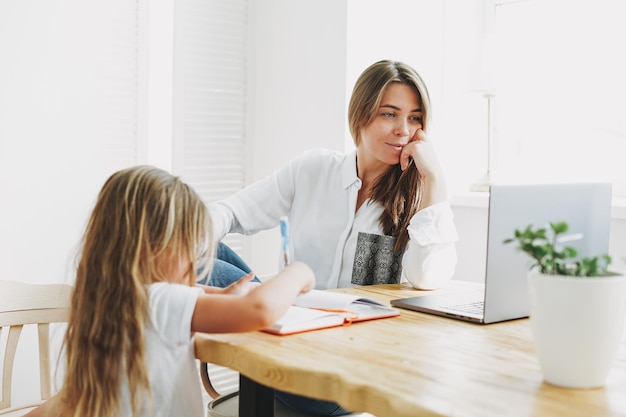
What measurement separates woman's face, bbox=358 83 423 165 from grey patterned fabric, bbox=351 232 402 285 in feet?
0.75

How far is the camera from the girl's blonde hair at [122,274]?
1.37 metres

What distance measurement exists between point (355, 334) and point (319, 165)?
39.7 inches

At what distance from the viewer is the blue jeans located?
1.85 metres

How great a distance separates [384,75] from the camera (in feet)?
7.52

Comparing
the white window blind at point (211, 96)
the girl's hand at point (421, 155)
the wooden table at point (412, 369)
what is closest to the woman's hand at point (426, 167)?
the girl's hand at point (421, 155)

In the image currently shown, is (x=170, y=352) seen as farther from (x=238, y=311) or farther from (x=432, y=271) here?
(x=432, y=271)

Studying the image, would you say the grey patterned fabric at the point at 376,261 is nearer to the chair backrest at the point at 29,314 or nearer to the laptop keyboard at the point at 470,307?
A: the laptop keyboard at the point at 470,307

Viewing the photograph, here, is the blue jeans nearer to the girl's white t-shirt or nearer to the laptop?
the laptop

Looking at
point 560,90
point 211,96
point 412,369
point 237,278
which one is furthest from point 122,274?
point 560,90

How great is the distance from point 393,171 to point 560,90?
1077 millimetres

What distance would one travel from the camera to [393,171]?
2.35m

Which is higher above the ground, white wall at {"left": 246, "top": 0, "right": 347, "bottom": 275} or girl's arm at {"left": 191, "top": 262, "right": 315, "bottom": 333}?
white wall at {"left": 246, "top": 0, "right": 347, "bottom": 275}

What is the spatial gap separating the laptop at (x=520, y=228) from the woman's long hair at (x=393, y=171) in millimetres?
497

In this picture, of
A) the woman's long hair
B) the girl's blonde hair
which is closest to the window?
the woman's long hair
